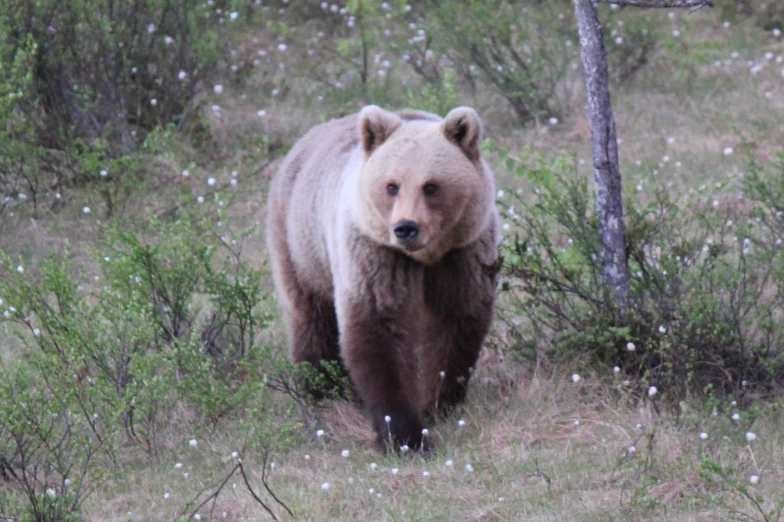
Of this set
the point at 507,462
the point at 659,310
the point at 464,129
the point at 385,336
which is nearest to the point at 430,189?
the point at 464,129

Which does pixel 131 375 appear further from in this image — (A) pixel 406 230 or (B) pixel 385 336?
(A) pixel 406 230

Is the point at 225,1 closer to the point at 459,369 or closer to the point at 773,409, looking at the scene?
the point at 459,369

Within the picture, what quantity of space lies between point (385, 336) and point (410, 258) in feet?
1.31

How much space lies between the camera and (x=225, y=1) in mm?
12148

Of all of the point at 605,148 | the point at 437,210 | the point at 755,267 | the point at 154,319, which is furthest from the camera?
the point at 755,267

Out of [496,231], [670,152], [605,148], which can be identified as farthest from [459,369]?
[670,152]

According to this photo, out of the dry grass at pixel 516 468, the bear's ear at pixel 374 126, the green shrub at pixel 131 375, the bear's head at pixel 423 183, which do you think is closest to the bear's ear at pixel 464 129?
the bear's head at pixel 423 183

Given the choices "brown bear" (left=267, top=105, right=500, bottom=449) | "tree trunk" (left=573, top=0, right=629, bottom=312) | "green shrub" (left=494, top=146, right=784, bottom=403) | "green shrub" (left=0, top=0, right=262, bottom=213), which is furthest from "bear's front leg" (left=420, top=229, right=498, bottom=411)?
"green shrub" (left=0, top=0, right=262, bottom=213)

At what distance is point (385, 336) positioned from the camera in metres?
5.43

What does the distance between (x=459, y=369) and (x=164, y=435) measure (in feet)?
5.24

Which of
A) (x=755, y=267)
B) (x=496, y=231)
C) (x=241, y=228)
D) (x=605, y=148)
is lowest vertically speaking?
(x=241, y=228)

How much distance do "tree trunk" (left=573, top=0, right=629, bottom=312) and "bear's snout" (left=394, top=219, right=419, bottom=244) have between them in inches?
47.4

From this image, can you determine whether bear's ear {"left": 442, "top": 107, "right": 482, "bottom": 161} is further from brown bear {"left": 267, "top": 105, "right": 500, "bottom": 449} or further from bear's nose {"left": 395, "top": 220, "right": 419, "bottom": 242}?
bear's nose {"left": 395, "top": 220, "right": 419, "bottom": 242}

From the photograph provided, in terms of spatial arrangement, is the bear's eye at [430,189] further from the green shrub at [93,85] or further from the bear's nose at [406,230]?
the green shrub at [93,85]
